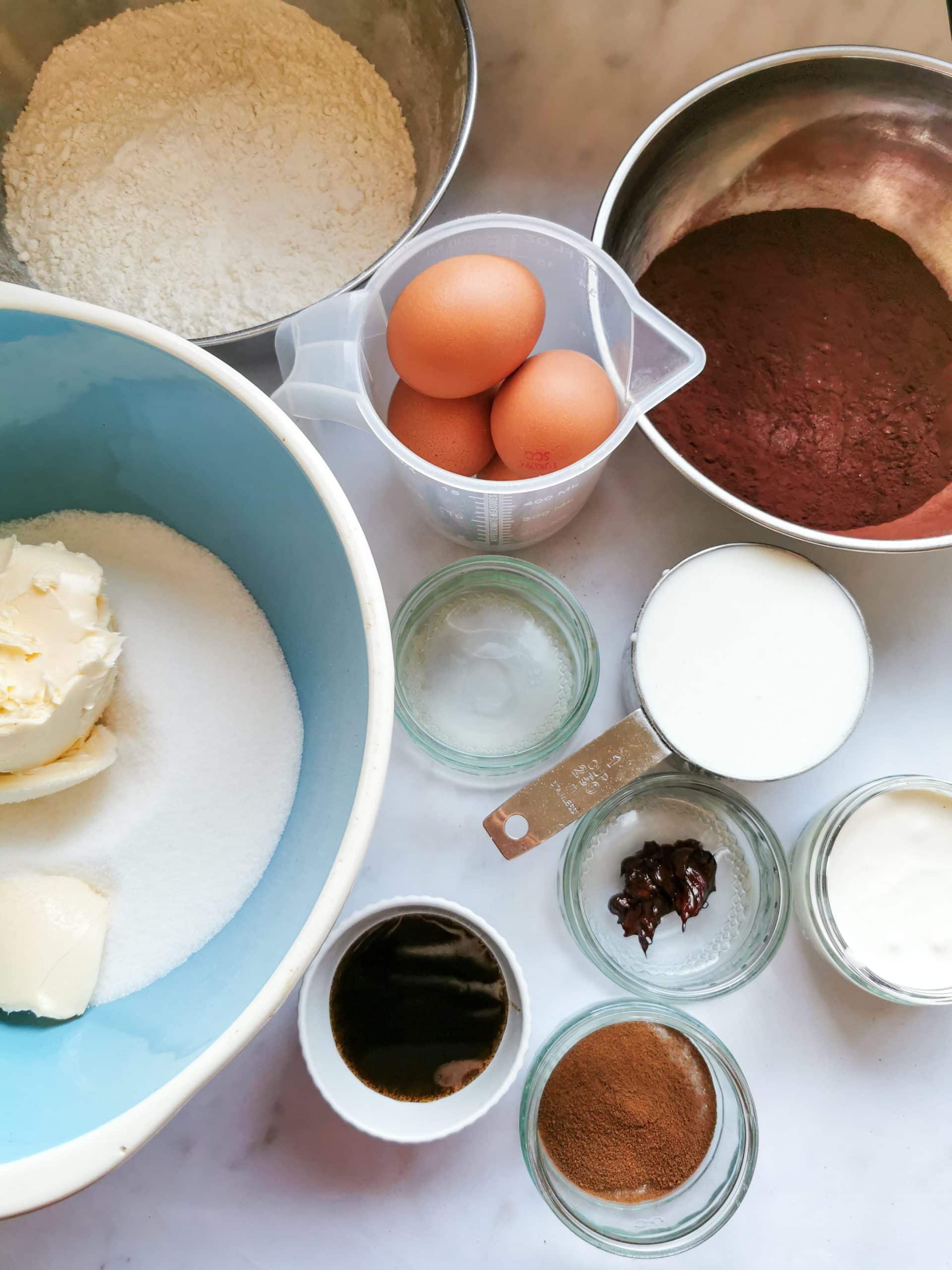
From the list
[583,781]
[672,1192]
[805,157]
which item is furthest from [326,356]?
[672,1192]

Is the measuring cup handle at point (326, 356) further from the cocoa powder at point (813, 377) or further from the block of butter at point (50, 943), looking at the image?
the block of butter at point (50, 943)

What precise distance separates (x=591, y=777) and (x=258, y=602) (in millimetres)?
343

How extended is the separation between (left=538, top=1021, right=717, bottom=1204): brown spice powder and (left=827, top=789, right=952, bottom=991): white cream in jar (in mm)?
206

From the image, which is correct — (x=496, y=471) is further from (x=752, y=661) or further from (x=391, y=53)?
(x=391, y=53)

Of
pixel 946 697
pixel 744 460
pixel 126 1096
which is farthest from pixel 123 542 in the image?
pixel 946 697

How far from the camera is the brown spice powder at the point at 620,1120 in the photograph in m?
0.89

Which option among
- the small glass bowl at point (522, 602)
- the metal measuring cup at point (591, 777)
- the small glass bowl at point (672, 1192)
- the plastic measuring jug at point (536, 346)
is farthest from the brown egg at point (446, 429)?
the small glass bowl at point (672, 1192)

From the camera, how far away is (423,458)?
0.84 meters

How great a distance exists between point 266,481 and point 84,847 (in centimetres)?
34

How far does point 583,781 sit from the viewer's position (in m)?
0.86

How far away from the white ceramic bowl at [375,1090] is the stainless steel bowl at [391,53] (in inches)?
22.4

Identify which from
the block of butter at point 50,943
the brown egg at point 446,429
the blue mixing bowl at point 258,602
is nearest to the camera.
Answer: the blue mixing bowl at point 258,602

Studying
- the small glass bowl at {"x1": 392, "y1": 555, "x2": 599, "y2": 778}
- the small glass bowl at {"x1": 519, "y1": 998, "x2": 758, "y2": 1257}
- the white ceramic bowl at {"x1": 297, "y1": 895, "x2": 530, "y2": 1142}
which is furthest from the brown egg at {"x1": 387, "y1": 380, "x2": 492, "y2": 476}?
the small glass bowl at {"x1": 519, "y1": 998, "x2": 758, "y2": 1257}

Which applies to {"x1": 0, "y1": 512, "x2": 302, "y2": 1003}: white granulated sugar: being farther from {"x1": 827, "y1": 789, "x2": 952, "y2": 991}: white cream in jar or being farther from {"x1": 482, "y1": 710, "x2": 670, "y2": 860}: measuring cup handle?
{"x1": 827, "y1": 789, "x2": 952, "y2": 991}: white cream in jar
